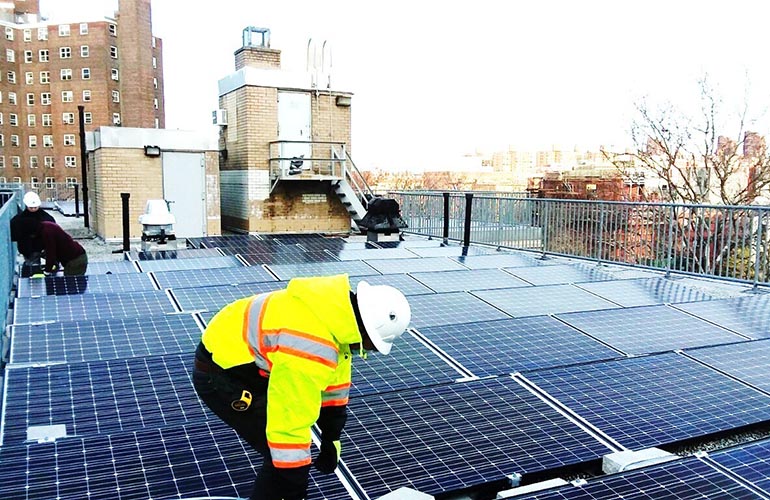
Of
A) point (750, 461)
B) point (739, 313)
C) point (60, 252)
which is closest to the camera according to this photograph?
point (750, 461)

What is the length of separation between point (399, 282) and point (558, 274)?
9.50ft

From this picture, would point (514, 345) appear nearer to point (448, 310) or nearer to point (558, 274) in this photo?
point (448, 310)

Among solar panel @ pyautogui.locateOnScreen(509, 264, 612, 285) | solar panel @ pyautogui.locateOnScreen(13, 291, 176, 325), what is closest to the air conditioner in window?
solar panel @ pyautogui.locateOnScreen(509, 264, 612, 285)

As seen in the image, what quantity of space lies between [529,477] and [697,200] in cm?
2790

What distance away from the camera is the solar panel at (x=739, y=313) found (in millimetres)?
6668

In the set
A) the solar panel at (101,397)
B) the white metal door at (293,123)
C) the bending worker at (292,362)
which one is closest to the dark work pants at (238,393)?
the bending worker at (292,362)

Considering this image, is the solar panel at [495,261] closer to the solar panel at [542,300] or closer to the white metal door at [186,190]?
the solar panel at [542,300]

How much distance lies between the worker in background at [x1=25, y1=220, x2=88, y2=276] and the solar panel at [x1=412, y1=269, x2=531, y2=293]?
5394mm

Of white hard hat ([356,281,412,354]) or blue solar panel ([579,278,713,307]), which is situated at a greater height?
white hard hat ([356,281,412,354])

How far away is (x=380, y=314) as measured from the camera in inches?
108

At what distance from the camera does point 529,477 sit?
3.65 m

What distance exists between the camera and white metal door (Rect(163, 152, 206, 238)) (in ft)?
64.3

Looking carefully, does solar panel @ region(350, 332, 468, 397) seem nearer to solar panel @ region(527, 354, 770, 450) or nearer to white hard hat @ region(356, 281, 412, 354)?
solar panel @ region(527, 354, 770, 450)

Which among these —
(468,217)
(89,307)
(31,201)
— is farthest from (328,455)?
(468,217)
